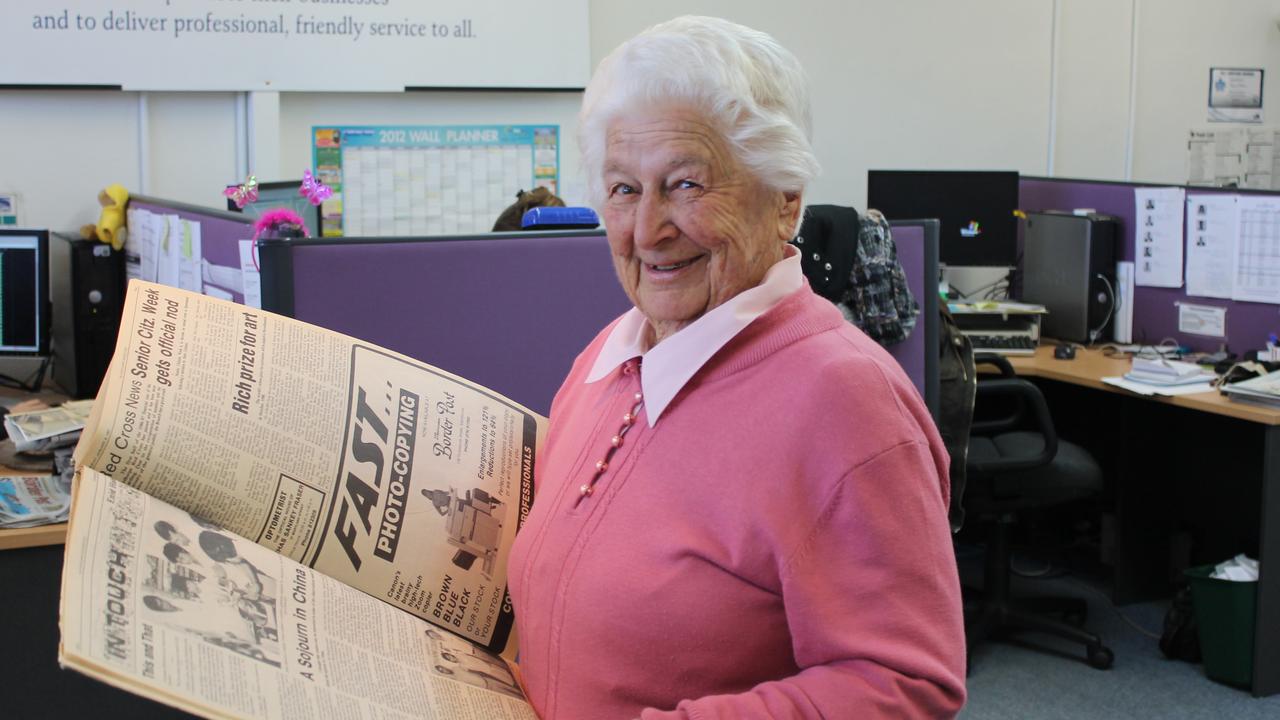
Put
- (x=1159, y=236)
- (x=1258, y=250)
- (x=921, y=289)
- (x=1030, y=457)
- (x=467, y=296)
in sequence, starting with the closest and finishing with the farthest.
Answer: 1. (x=467, y=296)
2. (x=921, y=289)
3. (x=1030, y=457)
4. (x=1258, y=250)
5. (x=1159, y=236)

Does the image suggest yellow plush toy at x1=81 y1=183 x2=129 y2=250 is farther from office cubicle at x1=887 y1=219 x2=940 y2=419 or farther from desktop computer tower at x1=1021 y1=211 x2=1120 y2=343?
desktop computer tower at x1=1021 y1=211 x2=1120 y2=343

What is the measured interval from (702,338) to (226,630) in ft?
1.39

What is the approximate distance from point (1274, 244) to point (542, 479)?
10.3 feet

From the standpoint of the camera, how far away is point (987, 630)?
3355mm

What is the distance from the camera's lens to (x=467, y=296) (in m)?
1.90

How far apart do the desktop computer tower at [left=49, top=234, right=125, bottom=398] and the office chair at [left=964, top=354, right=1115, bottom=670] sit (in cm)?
232

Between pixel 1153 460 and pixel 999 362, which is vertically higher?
pixel 999 362

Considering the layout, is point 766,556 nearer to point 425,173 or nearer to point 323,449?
point 323,449

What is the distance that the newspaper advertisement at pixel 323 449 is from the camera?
Answer: 90 cm

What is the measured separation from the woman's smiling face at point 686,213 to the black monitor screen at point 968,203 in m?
3.36

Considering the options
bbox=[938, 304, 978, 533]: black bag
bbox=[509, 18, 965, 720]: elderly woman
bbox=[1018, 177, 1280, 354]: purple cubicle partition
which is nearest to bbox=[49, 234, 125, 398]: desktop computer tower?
bbox=[938, 304, 978, 533]: black bag

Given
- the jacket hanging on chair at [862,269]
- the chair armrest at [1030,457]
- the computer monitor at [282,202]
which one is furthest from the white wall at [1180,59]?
the computer monitor at [282,202]

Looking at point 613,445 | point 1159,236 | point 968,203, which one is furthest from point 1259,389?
point 613,445

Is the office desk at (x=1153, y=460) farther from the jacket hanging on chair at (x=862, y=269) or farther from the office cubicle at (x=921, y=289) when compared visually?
the jacket hanging on chair at (x=862, y=269)
